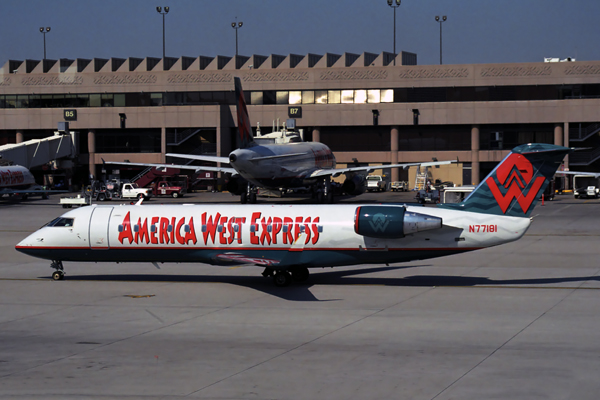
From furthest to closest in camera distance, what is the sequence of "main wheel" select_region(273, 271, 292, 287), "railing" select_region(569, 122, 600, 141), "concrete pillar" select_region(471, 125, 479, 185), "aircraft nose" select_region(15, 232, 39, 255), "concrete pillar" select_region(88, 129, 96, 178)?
"concrete pillar" select_region(88, 129, 96, 178) < "concrete pillar" select_region(471, 125, 479, 185) < "railing" select_region(569, 122, 600, 141) < "aircraft nose" select_region(15, 232, 39, 255) < "main wheel" select_region(273, 271, 292, 287)


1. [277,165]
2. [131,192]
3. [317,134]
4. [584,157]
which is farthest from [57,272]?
[584,157]

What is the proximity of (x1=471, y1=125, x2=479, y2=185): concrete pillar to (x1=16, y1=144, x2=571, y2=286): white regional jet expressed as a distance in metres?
79.5

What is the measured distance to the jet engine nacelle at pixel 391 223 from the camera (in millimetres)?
25719

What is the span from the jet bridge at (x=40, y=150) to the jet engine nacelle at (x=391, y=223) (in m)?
75.4

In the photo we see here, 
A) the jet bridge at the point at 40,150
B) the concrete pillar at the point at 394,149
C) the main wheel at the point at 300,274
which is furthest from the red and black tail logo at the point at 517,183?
the concrete pillar at the point at 394,149

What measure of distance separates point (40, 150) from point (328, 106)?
41708mm

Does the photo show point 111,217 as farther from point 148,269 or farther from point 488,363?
point 488,363

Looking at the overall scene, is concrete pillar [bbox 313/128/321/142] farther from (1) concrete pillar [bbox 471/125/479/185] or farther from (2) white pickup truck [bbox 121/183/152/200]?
(2) white pickup truck [bbox 121/183/152/200]

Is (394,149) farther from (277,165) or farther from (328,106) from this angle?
(277,165)

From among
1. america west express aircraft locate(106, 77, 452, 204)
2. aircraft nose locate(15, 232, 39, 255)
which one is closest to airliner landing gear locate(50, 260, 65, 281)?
aircraft nose locate(15, 232, 39, 255)

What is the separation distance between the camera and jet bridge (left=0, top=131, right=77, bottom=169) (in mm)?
95438

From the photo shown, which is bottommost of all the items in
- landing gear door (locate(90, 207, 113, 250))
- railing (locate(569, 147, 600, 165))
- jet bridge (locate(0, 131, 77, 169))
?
landing gear door (locate(90, 207, 113, 250))

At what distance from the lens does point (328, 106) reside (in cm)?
10769

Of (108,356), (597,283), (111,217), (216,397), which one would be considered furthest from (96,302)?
(597,283)
